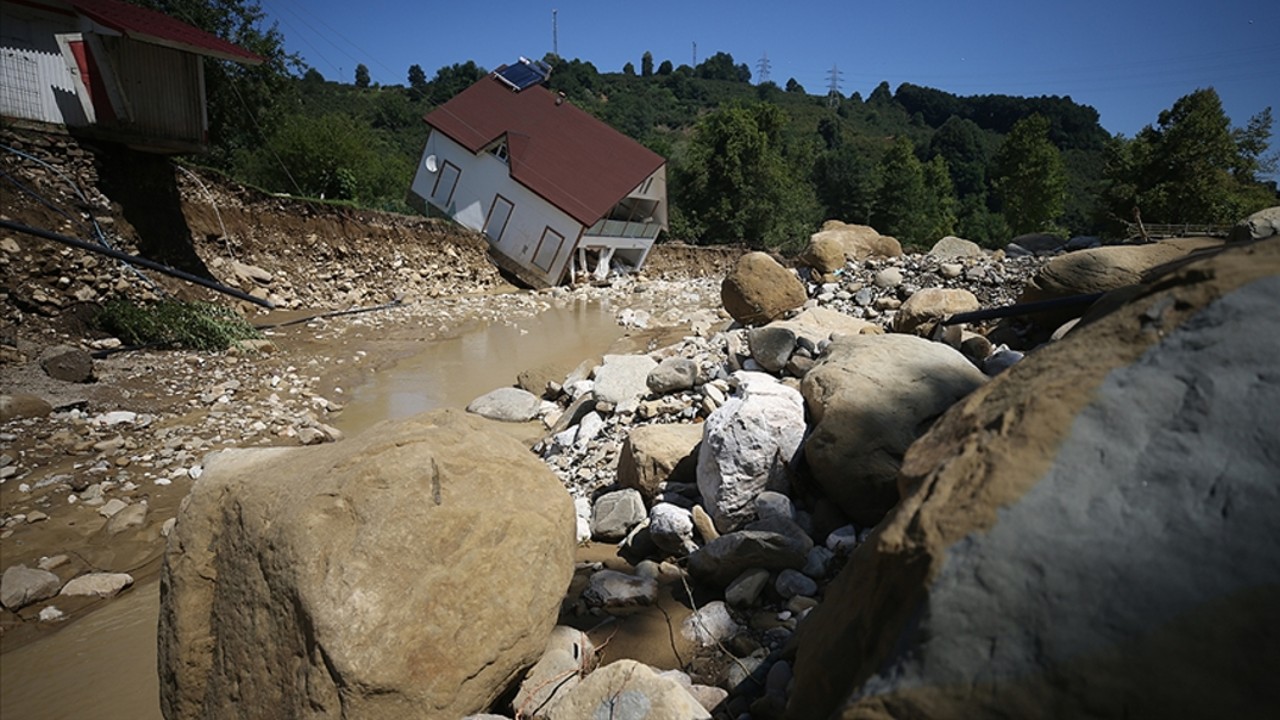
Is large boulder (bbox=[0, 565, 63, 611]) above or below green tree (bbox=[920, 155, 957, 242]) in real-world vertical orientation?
below

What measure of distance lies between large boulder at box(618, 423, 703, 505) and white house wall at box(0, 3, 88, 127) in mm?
11161

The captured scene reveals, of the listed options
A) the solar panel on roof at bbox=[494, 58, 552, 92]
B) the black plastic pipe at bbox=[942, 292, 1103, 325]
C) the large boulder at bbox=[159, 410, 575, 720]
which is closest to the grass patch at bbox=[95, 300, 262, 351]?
the large boulder at bbox=[159, 410, 575, 720]

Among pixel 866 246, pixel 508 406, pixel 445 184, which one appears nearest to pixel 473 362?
pixel 508 406

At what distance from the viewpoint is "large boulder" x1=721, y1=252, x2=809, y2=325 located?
816 centimetres

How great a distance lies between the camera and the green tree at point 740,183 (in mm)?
27703

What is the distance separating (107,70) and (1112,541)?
1335 centimetres

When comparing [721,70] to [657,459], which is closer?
[657,459]

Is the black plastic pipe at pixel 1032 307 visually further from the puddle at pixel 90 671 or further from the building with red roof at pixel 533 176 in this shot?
the building with red roof at pixel 533 176

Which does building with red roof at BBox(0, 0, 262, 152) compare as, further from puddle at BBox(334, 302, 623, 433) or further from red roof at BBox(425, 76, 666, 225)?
red roof at BBox(425, 76, 666, 225)

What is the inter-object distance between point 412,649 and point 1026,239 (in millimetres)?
16623

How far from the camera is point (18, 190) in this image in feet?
28.8

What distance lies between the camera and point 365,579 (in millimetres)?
2033

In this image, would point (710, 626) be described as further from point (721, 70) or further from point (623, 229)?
point (721, 70)

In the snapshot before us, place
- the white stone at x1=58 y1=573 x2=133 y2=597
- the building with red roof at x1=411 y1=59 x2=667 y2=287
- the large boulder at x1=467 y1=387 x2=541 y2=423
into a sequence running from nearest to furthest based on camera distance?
the white stone at x1=58 y1=573 x2=133 y2=597 < the large boulder at x1=467 y1=387 x2=541 y2=423 < the building with red roof at x1=411 y1=59 x2=667 y2=287
